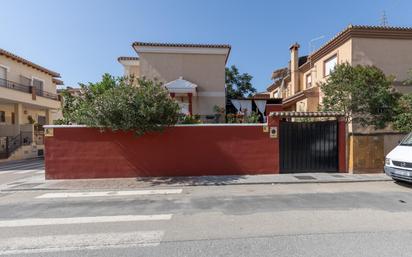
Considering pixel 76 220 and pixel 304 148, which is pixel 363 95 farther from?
pixel 76 220

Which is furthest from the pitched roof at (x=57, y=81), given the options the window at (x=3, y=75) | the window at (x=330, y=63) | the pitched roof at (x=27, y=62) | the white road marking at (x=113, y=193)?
the window at (x=330, y=63)

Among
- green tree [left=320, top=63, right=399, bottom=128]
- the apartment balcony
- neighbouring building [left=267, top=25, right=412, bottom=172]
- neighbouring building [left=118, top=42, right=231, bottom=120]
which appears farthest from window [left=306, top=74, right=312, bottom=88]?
the apartment balcony

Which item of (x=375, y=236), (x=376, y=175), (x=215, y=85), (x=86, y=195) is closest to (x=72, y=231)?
(x=86, y=195)

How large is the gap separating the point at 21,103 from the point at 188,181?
2067cm

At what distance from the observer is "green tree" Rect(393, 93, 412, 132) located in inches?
387

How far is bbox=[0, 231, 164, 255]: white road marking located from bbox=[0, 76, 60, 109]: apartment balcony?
1954 cm

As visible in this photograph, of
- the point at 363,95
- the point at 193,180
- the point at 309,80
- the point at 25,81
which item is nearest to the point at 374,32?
the point at 363,95

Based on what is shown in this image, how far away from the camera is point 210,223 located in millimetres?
5070

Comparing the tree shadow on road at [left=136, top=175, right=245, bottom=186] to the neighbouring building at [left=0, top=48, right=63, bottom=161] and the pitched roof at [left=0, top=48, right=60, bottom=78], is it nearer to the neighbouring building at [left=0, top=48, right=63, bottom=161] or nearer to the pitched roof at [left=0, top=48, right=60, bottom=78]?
the neighbouring building at [left=0, top=48, right=63, bottom=161]

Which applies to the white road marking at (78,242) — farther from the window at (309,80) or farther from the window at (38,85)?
the window at (38,85)

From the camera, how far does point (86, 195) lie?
7848 mm

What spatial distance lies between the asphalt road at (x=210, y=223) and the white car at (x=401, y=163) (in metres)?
0.47

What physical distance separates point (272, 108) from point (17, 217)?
592 inches

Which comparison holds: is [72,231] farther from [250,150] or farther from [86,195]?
[250,150]
